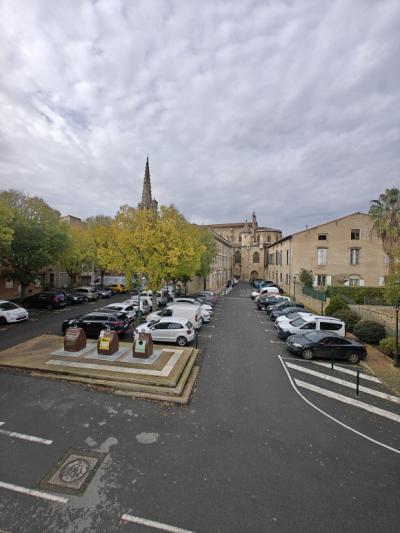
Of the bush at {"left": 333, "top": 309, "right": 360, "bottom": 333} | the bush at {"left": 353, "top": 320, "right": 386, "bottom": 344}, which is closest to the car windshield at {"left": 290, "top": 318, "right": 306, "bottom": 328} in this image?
the bush at {"left": 353, "top": 320, "right": 386, "bottom": 344}

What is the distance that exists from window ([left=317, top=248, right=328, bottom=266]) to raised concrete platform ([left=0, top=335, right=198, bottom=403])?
25.8 metres

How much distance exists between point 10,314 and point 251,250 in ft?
208

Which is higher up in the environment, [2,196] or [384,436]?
[2,196]

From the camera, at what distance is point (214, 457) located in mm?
5910

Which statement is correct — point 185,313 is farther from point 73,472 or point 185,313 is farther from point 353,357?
point 73,472

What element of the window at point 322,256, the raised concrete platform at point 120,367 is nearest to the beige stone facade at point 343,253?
the window at point 322,256

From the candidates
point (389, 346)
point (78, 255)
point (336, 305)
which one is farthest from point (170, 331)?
point (78, 255)

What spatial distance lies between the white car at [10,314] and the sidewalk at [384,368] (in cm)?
2179

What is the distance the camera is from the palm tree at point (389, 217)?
78.2ft

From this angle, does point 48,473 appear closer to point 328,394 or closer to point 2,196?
point 328,394

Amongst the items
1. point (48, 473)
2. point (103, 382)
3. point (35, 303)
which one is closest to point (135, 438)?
point (48, 473)

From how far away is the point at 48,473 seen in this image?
17.2ft

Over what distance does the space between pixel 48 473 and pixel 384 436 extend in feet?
28.0

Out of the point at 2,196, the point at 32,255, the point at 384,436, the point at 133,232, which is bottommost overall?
the point at 384,436
